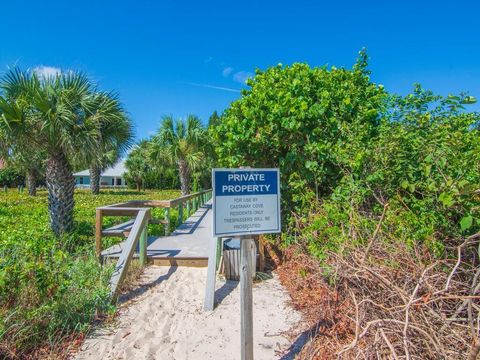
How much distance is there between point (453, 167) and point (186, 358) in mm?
3400

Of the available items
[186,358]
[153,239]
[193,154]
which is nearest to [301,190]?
[186,358]

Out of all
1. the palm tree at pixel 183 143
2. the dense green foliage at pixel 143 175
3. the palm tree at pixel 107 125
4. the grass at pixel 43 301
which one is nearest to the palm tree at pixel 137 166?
the dense green foliage at pixel 143 175

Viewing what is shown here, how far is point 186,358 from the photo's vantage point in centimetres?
306

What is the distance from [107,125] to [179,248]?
12.1 feet

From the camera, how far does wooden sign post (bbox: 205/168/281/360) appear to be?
2486 millimetres

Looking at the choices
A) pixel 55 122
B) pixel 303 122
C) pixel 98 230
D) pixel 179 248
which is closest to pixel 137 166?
pixel 55 122

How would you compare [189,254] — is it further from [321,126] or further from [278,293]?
[321,126]

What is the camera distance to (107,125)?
7891mm

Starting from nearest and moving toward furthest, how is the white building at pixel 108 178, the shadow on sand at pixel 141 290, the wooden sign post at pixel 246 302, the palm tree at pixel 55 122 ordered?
the wooden sign post at pixel 246 302
the shadow on sand at pixel 141 290
the palm tree at pixel 55 122
the white building at pixel 108 178

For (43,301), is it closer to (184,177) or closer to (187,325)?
(187,325)

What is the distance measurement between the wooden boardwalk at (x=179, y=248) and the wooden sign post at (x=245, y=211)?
346cm

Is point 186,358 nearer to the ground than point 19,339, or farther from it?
nearer to the ground

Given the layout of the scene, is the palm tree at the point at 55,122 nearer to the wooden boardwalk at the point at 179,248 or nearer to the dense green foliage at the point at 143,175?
the wooden boardwalk at the point at 179,248

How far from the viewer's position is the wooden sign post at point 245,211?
2486 millimetres
